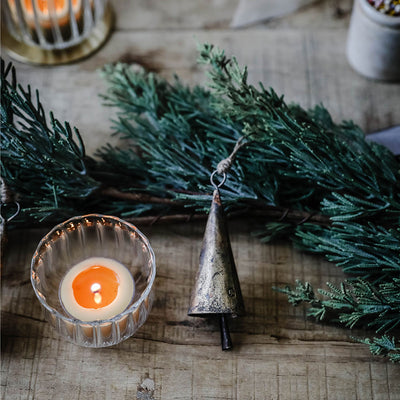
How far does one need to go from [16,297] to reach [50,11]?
1.42 feet

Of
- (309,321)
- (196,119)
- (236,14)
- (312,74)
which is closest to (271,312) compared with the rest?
(309,321)

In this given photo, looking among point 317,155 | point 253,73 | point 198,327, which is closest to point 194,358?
point 198,327

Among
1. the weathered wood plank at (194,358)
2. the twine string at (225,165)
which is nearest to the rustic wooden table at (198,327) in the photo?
the weathered wood plank at (194,358)

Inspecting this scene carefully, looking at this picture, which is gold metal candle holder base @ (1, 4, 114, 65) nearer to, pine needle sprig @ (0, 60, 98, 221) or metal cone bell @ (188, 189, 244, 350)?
pine needle sprig @ (0, 60, 98, 221)

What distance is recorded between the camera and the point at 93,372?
70 centimetres

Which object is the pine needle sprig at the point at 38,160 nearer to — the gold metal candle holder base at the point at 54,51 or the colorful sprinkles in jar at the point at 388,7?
the gold metal candle holder base at the point at 54,51

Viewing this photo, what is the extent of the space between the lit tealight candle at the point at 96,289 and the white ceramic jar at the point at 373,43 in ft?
1.60

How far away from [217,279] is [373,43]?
447mm

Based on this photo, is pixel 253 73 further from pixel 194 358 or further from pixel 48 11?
pixel 194 358

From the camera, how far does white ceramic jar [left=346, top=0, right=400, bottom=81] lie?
2.74 feet

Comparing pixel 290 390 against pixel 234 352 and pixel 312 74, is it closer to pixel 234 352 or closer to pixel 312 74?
pixel 234 352

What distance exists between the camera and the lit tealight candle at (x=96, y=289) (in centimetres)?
71

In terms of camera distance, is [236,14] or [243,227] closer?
[243,227]

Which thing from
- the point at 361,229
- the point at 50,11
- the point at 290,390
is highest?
the point at 50,11
